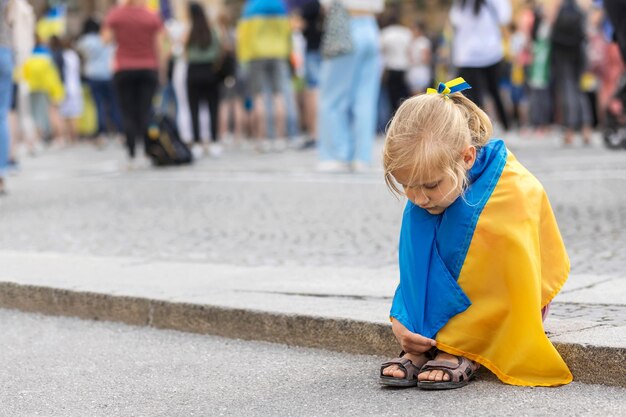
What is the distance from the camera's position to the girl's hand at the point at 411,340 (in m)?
4.06

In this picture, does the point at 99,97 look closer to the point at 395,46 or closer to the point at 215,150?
the point at 395,46

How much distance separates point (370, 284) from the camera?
18.4 feet

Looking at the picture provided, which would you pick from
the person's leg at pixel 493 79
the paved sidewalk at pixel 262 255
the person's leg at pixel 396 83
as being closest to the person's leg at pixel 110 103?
the person's leg at pixel 396 83

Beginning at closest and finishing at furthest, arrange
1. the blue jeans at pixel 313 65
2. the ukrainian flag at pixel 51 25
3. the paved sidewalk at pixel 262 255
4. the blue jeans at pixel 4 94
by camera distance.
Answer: the paved sidewalk at pixel 262 255 → the blue jeans at pixel 4 94 → the blue jeans at pixel 313 65 → the ukrainian flag at pixel 51 25

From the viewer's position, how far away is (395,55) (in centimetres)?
2167

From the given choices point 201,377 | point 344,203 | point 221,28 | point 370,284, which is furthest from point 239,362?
point 221,28

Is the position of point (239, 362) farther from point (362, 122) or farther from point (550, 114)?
point (550, 114)

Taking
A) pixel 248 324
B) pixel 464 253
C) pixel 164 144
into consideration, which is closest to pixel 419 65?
pixel 164 144

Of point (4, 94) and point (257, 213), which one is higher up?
point (4, 94)

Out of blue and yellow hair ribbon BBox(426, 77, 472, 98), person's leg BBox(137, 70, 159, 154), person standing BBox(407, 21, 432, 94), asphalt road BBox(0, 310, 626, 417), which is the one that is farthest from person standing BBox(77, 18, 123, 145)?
blue and yellow hair ribbon BBox(426, 77, 472, 98)

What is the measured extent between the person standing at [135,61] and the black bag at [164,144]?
0.12m

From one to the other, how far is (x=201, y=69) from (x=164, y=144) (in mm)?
2071

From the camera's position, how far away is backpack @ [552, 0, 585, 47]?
1548 cm

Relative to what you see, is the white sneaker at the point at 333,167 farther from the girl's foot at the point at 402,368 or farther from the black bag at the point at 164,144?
the girl's foot at the point at 402,368
